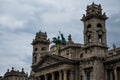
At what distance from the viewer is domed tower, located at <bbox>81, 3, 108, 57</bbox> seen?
68062 mm

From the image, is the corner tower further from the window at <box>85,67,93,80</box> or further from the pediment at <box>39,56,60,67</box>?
the pediment at <box>39,56,60,67</box>

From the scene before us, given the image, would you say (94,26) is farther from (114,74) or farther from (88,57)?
(114,74)

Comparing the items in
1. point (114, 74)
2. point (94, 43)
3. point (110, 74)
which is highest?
point (94, 43)

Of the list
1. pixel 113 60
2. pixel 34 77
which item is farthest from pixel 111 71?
pixel 34 77

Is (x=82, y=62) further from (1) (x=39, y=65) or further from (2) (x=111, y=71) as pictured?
(1) (x=39, y=65)

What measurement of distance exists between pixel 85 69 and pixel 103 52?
4923 millimetres

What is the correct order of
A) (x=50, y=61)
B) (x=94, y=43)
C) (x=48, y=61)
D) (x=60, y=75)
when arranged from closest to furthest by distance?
(x=94, y=43), (x=60, y=75), (x=50, y=61), (x=48, y=61)

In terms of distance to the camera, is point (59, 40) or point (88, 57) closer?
point (88, 57)

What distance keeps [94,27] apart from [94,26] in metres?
0.20

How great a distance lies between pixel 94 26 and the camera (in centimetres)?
6869

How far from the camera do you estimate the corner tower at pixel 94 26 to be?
68.2m

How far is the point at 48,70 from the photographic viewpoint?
78.0 metres

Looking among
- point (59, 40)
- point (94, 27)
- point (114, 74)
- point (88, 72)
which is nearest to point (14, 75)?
point (59, 40)

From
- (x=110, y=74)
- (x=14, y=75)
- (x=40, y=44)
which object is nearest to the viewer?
(x=110, y=74)
